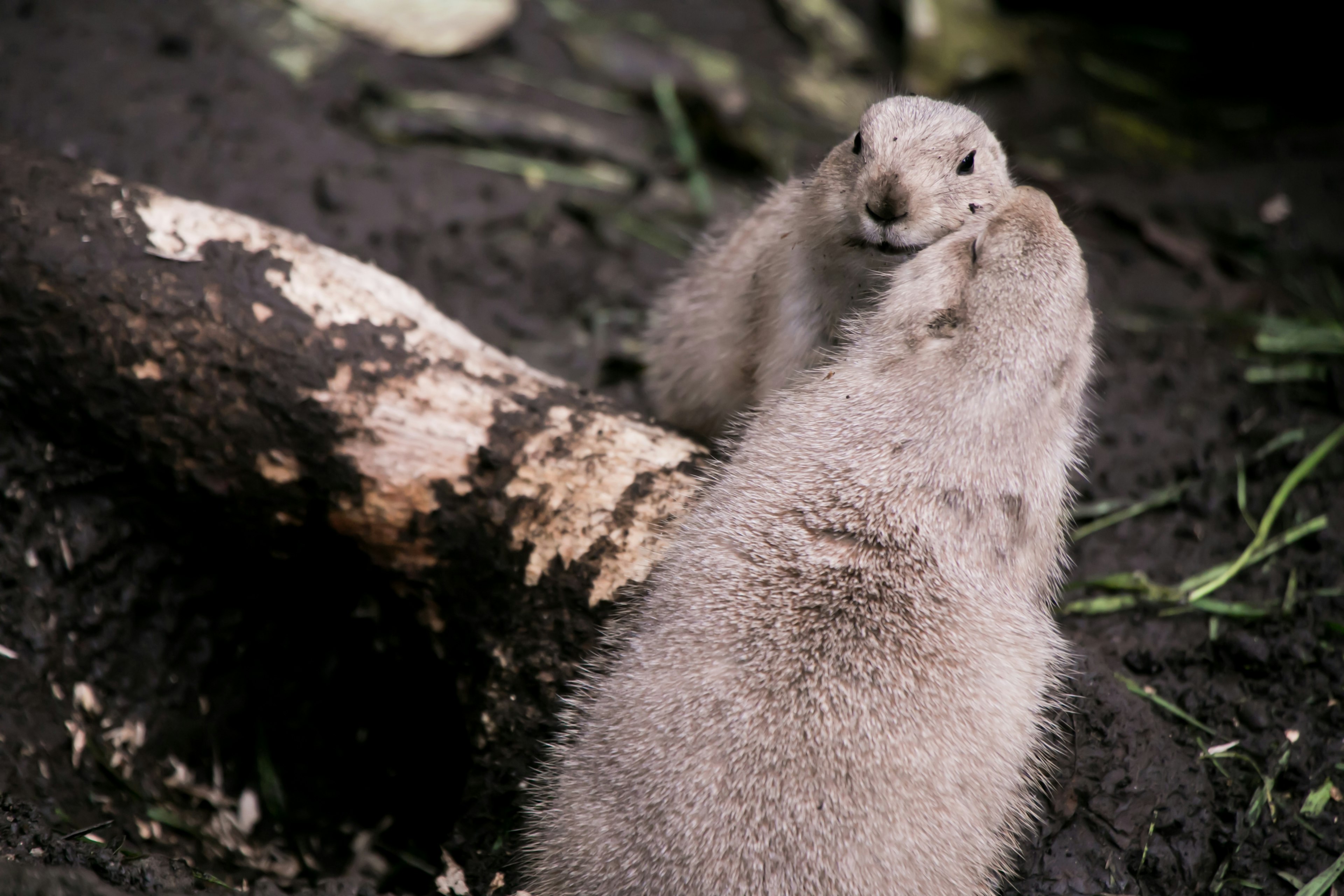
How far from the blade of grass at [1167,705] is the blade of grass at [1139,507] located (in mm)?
1034

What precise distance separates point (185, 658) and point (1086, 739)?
10.7 ft

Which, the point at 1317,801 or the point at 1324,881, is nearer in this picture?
the point at 1324,881

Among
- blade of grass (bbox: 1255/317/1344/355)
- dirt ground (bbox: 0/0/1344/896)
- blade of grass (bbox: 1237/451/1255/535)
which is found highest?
blade of grass (bbox: 1255/317/1344/355)

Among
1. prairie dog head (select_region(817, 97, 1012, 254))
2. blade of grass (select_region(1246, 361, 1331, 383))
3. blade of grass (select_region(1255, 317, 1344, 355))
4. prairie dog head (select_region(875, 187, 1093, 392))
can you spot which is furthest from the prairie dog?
blade of grass (select_region(1255, 317, 1344, 355))

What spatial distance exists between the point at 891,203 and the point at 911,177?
13cm

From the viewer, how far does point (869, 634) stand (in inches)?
110

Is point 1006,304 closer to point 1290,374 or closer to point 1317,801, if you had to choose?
point 1317,801

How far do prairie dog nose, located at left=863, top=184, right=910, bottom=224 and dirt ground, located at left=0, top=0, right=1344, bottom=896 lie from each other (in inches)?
62.9

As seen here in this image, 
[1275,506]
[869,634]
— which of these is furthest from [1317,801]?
[869,634]

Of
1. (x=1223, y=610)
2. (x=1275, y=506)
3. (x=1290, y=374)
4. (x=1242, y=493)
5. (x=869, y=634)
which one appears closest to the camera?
(x=869, y=634)

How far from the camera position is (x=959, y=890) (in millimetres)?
2754

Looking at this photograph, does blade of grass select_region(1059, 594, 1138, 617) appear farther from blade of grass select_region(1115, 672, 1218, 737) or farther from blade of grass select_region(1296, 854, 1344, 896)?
blade of grass select_region(1296, 854, 1344, 896)

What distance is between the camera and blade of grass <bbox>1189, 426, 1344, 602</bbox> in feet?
13.5

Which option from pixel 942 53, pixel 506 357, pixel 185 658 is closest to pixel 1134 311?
pixel 942 53
